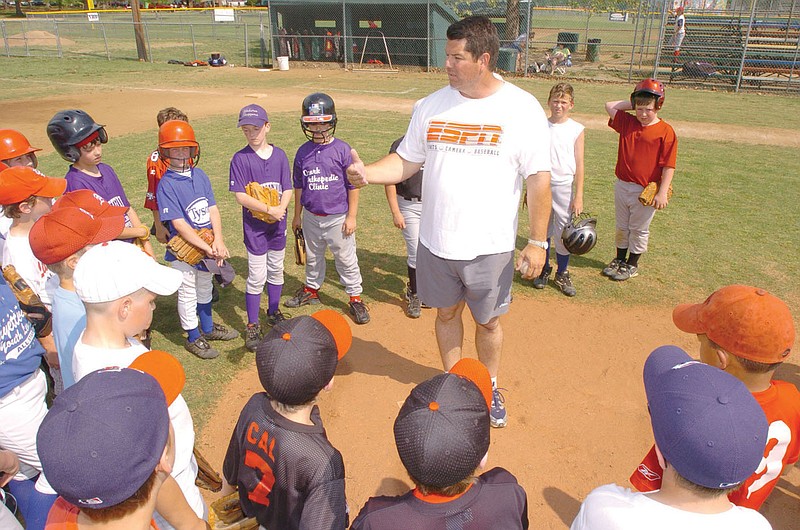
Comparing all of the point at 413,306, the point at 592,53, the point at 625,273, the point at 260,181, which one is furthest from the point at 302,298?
the point at 592,53

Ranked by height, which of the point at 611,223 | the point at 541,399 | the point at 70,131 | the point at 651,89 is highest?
the point at 651,89

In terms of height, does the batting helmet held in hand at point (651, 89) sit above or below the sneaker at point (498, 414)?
above

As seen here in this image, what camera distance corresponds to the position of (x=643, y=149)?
6426mm

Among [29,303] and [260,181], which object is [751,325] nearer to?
[260,181]

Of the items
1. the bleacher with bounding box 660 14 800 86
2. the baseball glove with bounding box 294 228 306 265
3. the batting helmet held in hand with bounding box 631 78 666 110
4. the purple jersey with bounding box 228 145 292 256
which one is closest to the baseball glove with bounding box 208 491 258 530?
the purple jersey with bounding box 228 145 292 256

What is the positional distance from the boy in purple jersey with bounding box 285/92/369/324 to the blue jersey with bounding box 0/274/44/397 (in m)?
2.99

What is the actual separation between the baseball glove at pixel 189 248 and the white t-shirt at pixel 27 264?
1.02 m

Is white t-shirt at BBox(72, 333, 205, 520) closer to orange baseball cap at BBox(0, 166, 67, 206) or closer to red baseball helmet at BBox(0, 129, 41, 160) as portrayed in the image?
orange baseball cap at BBox(0, 166, 67, 206)

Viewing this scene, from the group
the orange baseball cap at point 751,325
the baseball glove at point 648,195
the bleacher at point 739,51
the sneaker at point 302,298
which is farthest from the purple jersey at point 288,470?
the bleacher at point 739,51

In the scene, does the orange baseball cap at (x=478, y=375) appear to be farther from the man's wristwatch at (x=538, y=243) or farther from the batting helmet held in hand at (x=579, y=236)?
the batting helmet held in hand at (x=579, y=236)

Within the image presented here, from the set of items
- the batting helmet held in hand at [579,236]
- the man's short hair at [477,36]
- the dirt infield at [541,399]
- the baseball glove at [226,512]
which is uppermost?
the man's short hair at [477,36]

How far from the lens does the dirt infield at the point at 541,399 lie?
390 centimetres

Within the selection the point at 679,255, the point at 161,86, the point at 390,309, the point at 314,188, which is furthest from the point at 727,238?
the point at 161,86

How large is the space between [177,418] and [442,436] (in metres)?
1.23
